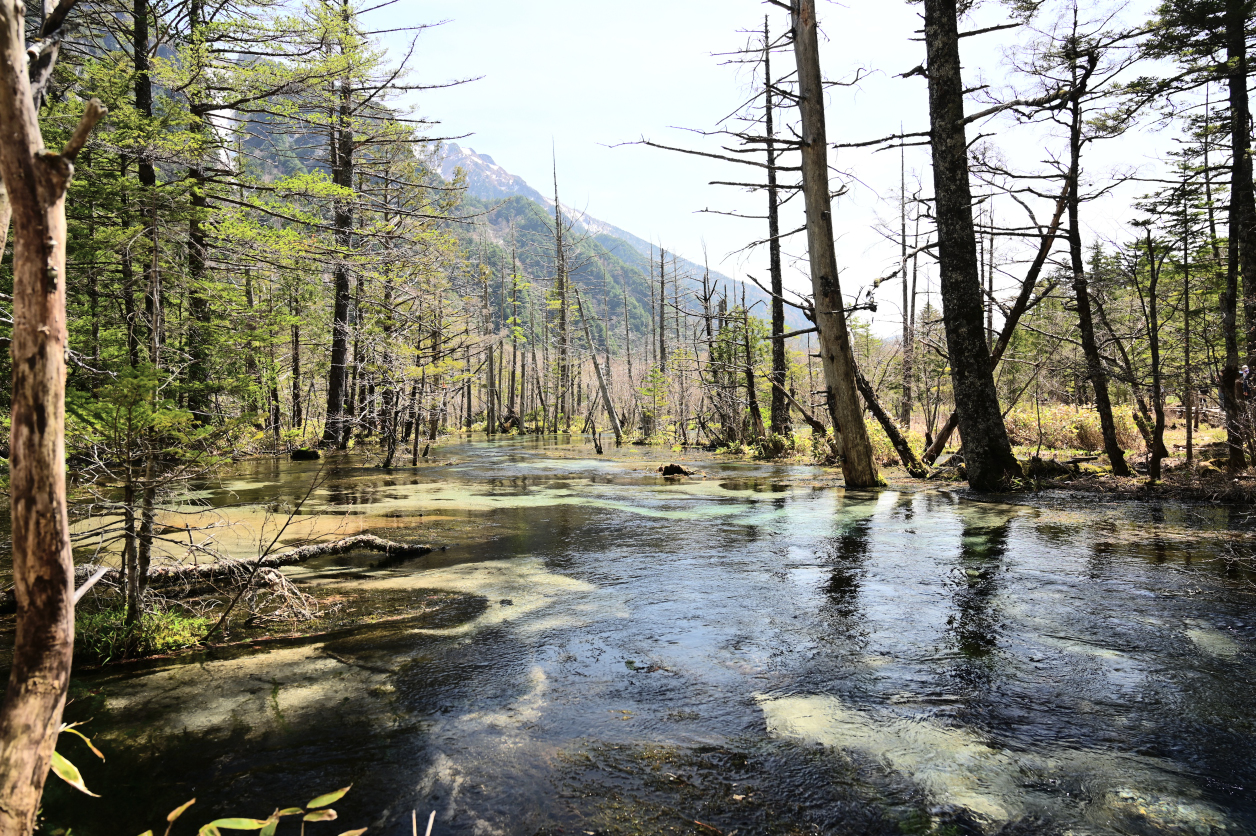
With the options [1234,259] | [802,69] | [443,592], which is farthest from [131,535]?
[1234,259]

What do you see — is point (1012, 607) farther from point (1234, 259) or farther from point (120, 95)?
point (120, 95)

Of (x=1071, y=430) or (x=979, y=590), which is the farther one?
(x=1071, y=430)

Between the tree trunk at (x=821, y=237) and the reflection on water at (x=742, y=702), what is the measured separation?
4154 mm

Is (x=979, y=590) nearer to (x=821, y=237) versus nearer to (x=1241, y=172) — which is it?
(x=821, y=237)

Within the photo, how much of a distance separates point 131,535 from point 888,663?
421cm

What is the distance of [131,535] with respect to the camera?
3.46m

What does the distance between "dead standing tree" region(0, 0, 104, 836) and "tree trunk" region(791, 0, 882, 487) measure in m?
9.08

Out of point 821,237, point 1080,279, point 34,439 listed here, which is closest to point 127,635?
point 34,439

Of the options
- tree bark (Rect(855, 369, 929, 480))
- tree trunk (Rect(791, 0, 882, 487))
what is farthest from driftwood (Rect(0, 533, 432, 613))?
tree bark (Rect(855, 369, 929, 480))

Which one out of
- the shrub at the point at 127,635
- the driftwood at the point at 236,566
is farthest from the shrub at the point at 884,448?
the shrub at the point at 127,635

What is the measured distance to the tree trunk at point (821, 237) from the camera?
930 cm

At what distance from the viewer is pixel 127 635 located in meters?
Answer: 3.56

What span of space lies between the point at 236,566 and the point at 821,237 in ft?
28.3

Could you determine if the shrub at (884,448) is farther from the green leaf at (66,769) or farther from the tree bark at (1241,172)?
the green leaf at (66,769)
